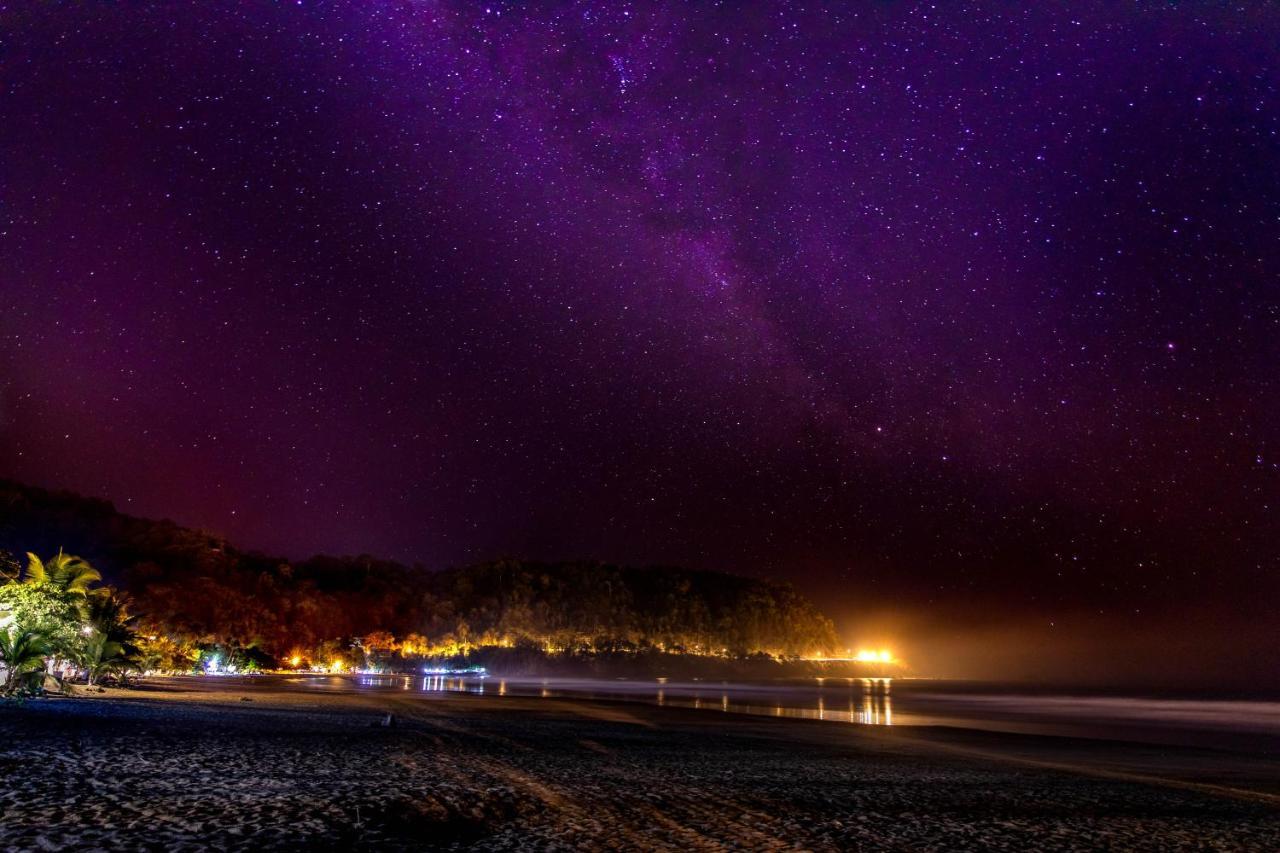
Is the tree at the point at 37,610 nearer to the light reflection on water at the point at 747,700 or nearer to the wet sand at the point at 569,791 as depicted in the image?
the wet sand at the point at 569,791

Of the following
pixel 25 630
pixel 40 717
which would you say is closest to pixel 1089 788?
pixel 40 717

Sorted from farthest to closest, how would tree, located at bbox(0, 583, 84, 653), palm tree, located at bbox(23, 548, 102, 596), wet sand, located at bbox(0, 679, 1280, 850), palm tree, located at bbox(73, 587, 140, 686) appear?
palm tree, located at bbox(73, 587, 140, 686) → palm tree, located at bbox(23, 548, 102, 596) → tree, located at bbox(0, 583, 84, 653) → wet sand, located at bbox(0, 679, 1280, 850)

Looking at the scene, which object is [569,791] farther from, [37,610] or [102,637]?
[102,637]

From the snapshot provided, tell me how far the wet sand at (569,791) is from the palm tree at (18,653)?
664cm

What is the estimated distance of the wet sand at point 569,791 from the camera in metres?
10.2

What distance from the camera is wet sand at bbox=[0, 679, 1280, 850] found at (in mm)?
10227

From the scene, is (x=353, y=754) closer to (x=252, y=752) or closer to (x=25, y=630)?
(x=252, y=752)

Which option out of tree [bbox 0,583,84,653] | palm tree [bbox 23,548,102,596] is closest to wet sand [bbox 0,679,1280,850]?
tree [bbox 0,583,84,653]

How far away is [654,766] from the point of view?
18.5 metres

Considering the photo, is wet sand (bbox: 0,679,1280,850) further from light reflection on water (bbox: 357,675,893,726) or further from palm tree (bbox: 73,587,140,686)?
palm tree (bbox: 73,587,140,686)

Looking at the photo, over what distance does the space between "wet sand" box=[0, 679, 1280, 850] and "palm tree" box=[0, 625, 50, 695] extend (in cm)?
664

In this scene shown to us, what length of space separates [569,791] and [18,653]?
28.2m

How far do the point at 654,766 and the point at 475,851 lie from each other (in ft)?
32.5

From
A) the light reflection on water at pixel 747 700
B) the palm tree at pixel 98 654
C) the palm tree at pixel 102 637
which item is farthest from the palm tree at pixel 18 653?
the light reflection on water at pixel 747 700
